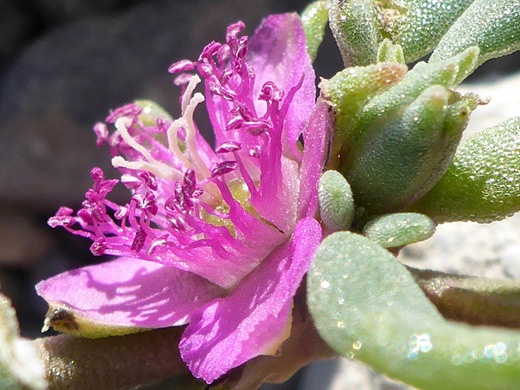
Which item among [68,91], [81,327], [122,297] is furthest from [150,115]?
[68,91]

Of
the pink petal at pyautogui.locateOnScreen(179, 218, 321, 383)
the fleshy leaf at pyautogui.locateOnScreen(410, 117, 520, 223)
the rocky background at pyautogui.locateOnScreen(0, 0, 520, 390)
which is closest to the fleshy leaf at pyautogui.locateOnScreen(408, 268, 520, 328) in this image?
the fleshy leaf at pyautogui.locateOnScreen(410, 117, 520, 223)

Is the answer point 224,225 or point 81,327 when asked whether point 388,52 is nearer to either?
point 224,225

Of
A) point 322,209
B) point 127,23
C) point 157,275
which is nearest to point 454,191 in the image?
point 322,209

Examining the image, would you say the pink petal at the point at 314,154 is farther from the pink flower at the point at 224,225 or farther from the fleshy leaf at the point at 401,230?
the fleshy leaf at the point at 401,230

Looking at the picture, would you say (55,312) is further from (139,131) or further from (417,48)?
(417,48)

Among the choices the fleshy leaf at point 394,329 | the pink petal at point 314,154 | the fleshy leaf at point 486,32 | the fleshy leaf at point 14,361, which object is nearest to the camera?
the fleshy leaf at point 394,329

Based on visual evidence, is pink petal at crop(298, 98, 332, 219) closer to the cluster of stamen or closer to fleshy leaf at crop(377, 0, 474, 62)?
the cluster of stamen

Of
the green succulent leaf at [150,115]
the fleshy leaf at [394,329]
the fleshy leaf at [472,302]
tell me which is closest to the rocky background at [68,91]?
the green succulent leaf at [150,115]

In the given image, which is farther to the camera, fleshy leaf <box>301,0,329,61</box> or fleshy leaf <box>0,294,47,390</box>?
fleshy leaf <box>301,0,329,61</box>
